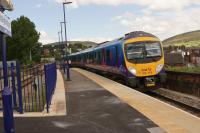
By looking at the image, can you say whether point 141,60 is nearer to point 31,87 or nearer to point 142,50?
point 142,50

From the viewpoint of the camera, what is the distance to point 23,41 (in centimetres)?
9806

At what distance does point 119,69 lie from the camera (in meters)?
26.4

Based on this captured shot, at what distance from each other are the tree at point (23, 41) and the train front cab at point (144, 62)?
67.3m

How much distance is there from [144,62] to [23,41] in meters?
75.9

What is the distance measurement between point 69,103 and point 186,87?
35.8 feet

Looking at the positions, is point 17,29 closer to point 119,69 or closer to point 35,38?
point 35,38

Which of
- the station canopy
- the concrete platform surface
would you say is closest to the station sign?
the station canopy

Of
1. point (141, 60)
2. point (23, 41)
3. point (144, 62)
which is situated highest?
point (23, 41)

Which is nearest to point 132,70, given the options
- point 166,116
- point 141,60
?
point 141,60

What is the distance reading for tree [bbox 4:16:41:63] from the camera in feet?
315

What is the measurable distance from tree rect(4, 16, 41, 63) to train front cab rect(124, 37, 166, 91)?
67.3 m

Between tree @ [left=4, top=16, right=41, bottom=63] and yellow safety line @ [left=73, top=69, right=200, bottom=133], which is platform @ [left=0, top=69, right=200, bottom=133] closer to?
yellow safety line @ [left=73, top=69, right=200, bottom=133]

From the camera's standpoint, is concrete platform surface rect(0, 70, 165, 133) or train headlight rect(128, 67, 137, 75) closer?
concrete platform surface rect(0, 70, 165, 133)

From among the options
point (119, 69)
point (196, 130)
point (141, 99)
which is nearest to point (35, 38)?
point (119, 69)
